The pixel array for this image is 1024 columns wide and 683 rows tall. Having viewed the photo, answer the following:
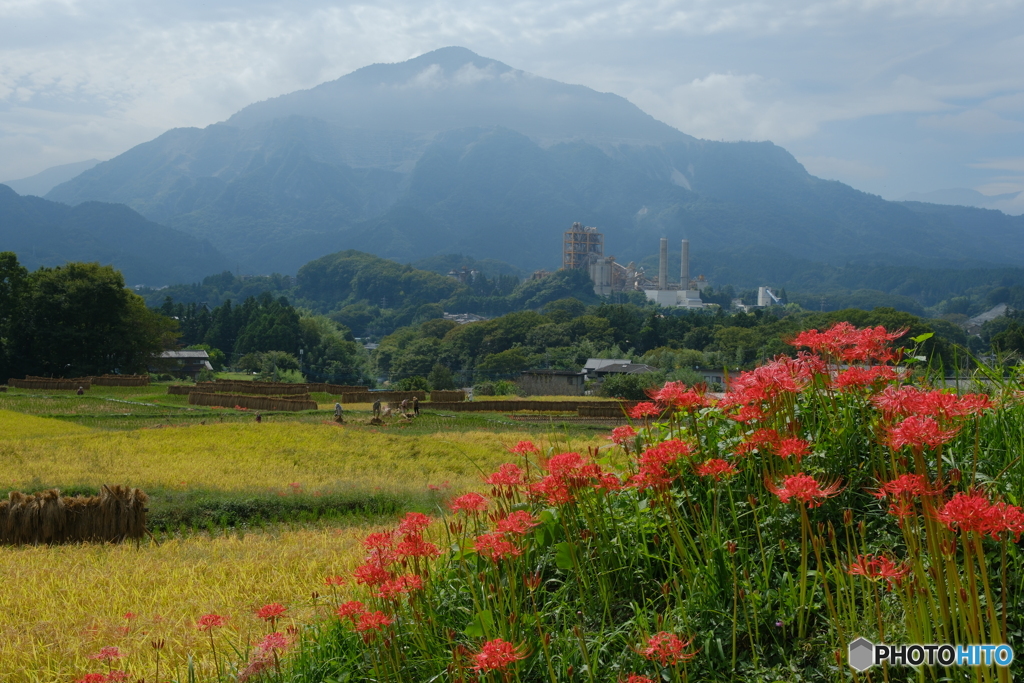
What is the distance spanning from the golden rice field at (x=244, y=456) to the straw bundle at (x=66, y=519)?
4.57 metres

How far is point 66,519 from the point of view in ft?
30.2

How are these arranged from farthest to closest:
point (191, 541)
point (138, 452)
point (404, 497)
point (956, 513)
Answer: point (138, 452)
point (404, 497)
point (191, 541)
point (956, 513)

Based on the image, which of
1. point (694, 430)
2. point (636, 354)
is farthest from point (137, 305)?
point (694, 430)

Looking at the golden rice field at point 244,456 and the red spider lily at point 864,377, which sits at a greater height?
the red spider lily at point 864,377

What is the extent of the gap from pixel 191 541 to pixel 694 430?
296 inches

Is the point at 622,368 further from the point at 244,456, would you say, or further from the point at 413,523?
the point at 413,523

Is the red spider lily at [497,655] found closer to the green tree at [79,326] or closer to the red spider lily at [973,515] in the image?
the red spider lily at [973,515]

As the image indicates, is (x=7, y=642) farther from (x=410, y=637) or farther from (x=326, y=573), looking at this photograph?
(x=410, y=637)

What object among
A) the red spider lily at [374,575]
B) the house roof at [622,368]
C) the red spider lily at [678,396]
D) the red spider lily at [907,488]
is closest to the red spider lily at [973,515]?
the red spider lily at [907,488]

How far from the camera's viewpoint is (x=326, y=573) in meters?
6.48

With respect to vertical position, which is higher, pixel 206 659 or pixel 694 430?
pixel 694 430

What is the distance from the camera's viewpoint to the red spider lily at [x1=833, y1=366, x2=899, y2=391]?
11.8ft

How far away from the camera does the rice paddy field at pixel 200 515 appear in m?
5.00

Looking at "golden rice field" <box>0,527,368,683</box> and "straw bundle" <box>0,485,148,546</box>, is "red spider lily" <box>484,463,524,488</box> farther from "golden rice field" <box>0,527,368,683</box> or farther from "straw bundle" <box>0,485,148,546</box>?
"straw bundle" <box>0,485,148,546</box>
